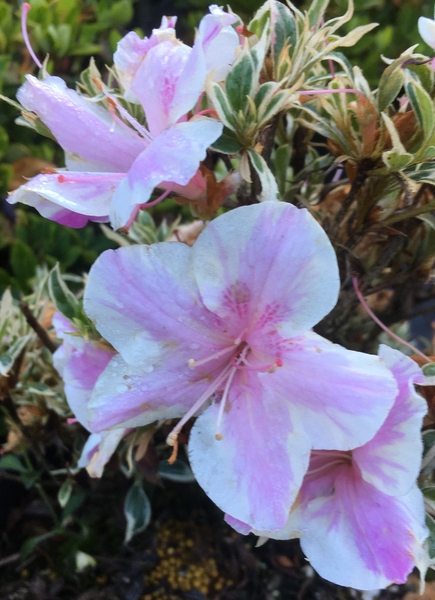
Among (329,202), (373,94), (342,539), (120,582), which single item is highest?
(373,94)

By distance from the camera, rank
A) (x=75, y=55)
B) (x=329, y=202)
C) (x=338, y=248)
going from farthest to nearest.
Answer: (x=75, y=55) → (x=329, y=202) → (x=338, y=248)

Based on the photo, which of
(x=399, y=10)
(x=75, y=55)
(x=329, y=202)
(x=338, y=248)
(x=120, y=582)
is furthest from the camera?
(x=399, y=10)

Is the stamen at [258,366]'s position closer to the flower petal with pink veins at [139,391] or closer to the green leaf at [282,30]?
the flower petal with pink veins at [139,391]

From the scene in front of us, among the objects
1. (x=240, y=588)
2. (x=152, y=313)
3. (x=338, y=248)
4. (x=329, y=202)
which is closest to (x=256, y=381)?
(x=152, y=313)

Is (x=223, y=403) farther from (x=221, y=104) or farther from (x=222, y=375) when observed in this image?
(x=221, y=104)

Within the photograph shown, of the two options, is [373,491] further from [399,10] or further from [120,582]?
[399,10]

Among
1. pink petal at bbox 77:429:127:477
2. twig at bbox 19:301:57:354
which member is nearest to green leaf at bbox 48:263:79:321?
twig at bbox 19:301:57:354

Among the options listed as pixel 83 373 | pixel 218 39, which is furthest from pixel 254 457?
pixel 218 39
